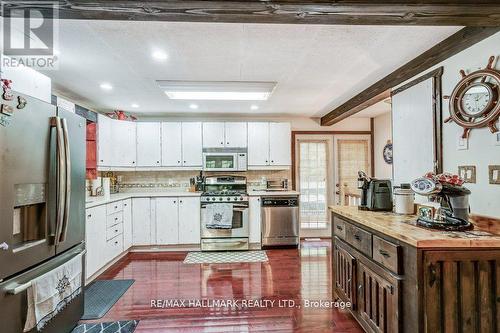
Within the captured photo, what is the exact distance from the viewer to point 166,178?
216 inches

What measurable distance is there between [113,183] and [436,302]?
16.7 feet

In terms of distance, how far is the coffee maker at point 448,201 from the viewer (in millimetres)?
1847

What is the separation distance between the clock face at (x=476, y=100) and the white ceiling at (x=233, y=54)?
49cm

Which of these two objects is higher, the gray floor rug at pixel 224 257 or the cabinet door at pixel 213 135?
the cabinet door at pixel 213 135

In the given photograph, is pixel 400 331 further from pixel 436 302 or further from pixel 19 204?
pixel 19 204

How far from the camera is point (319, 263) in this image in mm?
4078

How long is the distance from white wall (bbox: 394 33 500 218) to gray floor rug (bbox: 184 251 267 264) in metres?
2.83

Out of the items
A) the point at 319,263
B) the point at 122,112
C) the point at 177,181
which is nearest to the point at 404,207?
the point at 319,263

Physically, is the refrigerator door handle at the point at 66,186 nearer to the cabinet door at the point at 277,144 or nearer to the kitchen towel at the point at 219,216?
the kitchen towel at the point at 219,216

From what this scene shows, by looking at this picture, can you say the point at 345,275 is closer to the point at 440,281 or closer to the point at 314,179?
the point at 440,281

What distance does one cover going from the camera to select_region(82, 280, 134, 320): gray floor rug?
272 centimetres

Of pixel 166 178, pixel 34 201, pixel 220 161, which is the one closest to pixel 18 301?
pixel 34 201

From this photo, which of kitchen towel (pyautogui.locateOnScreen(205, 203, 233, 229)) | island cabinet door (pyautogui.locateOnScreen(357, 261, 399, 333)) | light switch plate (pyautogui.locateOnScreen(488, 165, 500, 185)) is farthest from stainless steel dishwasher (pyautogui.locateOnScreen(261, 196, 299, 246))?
light switch plate (pyautogui.locateOnScreen(488, 165, 500, 185))

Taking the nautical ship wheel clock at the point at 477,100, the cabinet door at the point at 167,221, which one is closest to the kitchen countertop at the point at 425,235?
the nautical ship wheel clock at the point at 477,100
